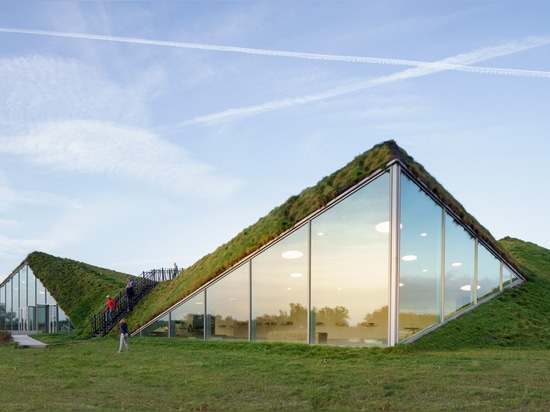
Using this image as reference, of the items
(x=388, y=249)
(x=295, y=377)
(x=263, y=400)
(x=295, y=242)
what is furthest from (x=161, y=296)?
(x=263, y=400)

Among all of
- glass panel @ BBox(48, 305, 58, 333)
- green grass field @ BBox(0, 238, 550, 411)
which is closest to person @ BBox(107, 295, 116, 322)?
green grass field @ BBox(0, 238, 550, 411)

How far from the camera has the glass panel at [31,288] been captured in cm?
4103

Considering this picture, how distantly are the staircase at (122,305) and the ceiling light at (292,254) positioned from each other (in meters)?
12.4

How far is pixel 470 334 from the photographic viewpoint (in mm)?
19469

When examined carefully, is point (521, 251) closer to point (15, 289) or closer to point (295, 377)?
point (295, 377)

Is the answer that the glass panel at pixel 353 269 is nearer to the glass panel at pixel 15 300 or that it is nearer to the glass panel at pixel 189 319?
the glass panel at pixel 189 319

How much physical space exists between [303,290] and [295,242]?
1759 mm

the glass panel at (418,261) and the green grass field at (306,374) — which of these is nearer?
the green grass field at (306,374)

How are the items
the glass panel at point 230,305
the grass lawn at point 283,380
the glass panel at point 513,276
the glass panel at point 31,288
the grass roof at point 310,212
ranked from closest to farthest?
the grass lawn at point 283,380
the grass roof at point 310,212
the glass panel at point 230,305
the glass panel at point 513,276
the glass panel at point 31,288

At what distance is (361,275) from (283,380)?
6412mm

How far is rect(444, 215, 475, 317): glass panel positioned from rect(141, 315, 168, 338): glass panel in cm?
1193

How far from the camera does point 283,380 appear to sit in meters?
12.7

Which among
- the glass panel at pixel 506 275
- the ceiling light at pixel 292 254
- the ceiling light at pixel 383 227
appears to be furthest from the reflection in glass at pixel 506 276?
the ceiling light at pixel 292 254

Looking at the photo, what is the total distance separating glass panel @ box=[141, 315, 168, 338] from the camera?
24016 millimetres
